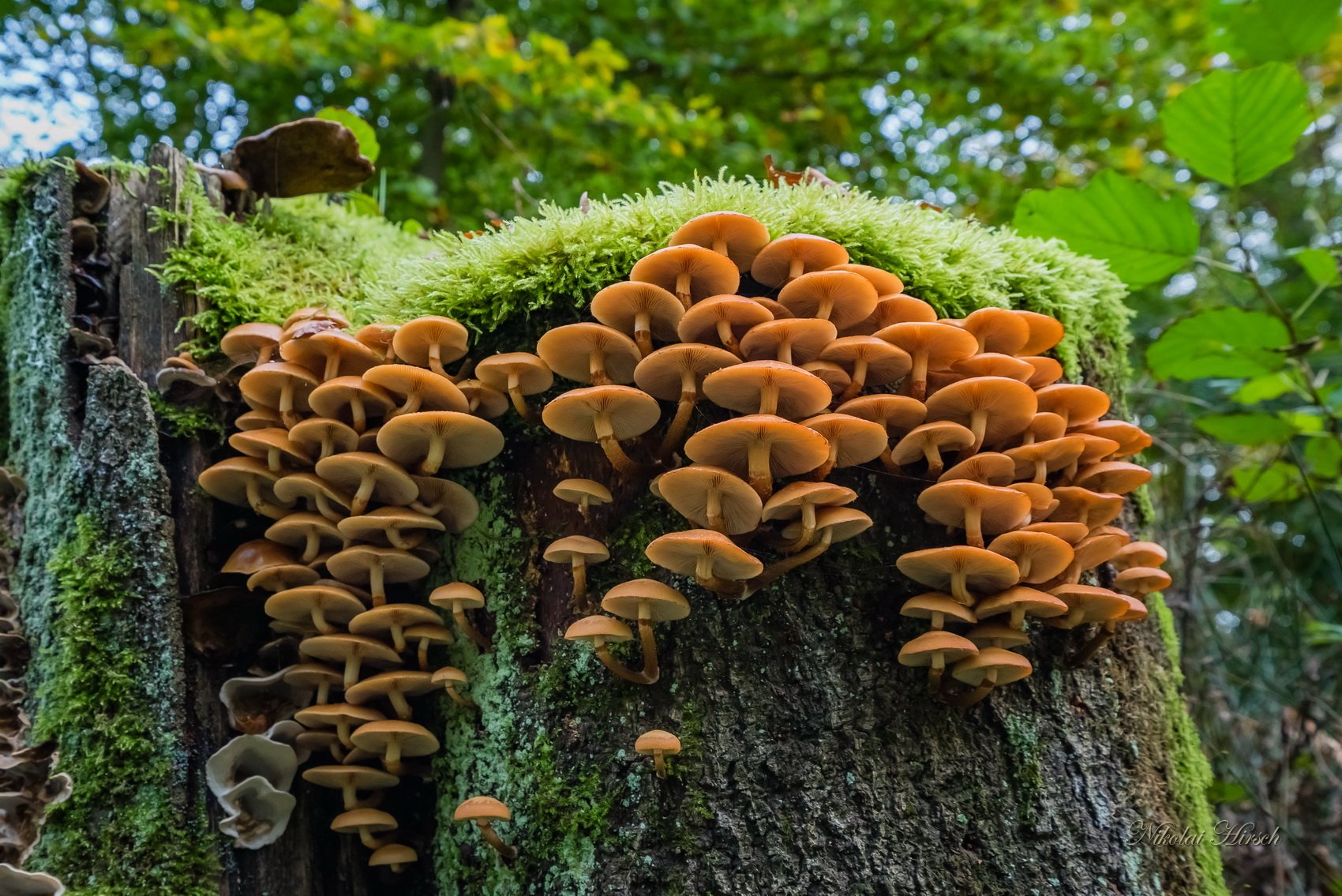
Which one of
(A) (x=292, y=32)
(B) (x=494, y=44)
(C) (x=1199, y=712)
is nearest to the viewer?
(C) (x=1199, y=712)

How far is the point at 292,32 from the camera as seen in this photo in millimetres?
6496

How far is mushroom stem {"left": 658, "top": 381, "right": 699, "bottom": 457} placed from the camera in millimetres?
2070

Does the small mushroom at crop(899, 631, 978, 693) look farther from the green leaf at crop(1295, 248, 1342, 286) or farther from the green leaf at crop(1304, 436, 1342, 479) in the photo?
the green leaf at crop(1304, 436, 1342, 479)

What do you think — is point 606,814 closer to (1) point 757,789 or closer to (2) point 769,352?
(1) point 757,789

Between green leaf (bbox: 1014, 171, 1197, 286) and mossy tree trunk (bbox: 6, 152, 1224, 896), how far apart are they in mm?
1339

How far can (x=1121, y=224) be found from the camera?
2873mm

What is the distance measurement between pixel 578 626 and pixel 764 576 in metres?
0.49

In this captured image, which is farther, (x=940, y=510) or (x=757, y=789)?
(x=940, y=510)

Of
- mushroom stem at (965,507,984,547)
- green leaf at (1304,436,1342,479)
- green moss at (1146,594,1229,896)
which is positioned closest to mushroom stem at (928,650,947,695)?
mushroom stem at (965,507,984,547)

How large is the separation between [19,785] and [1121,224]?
388cm

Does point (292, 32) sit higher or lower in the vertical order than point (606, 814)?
higher

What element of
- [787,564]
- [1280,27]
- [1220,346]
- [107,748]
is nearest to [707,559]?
[787,564]

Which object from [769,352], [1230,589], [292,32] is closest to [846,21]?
[292,32]

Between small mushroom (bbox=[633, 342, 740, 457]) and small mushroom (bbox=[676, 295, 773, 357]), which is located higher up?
small mushroom (bbox=[676, 295, 773, 357])
